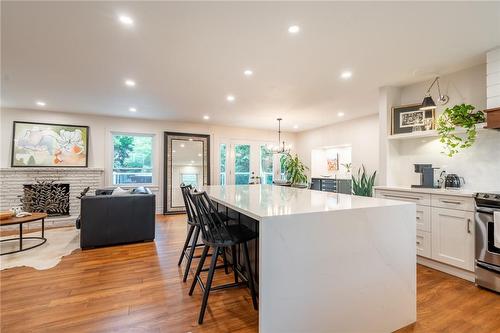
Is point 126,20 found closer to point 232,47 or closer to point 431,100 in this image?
point 232,47

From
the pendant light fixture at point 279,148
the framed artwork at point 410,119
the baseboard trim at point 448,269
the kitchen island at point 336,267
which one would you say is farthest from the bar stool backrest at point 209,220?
the pendant light fixture at point 279,148

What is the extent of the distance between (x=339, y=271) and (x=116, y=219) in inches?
136

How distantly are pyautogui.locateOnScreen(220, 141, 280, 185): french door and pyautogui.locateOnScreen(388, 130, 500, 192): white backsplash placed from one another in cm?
419

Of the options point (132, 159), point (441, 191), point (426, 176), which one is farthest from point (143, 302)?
point (132, 159)

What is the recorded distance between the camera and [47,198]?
17.1 ft

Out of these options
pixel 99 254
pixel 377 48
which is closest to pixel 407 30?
pixel 377 48

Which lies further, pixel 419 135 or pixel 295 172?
pixel 295 172

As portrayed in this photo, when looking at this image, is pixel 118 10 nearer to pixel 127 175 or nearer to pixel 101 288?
pixel 101 288

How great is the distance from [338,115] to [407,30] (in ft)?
11.7

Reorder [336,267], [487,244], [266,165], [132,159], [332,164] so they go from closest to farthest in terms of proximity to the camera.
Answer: [336,267], [487,244], [132,159], [332,164], [266,165]

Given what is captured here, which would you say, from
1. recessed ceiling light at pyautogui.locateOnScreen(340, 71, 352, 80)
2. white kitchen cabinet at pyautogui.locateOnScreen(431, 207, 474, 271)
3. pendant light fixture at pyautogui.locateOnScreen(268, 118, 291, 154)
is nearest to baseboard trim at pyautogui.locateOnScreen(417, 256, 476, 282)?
white kitchen cabinet at pyautogui.locateOnScreen(431, 207, 474, 271)

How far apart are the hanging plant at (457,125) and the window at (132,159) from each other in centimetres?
620

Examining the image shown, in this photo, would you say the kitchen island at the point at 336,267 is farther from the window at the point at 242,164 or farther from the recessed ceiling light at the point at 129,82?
the window at the point at 242,164

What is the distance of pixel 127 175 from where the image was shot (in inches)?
246
